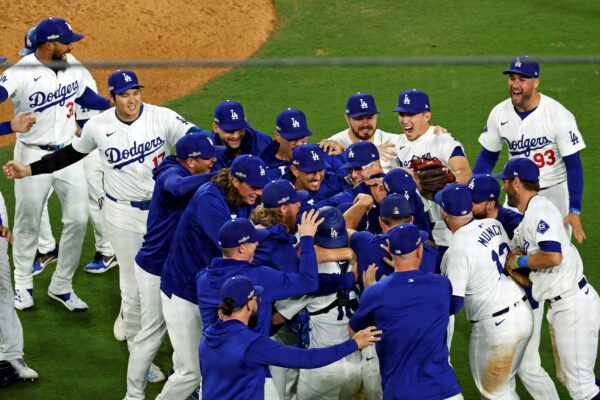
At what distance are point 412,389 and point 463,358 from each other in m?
1.86

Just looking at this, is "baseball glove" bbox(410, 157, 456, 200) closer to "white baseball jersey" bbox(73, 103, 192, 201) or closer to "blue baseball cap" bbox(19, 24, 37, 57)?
"white baseball jersey" bbox(73, 103, 192, 201)

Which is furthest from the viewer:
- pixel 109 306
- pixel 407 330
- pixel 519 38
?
pixel 519 38

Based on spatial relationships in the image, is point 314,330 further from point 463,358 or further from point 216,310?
point 463,358

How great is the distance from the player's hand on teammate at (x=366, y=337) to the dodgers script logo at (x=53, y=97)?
3.69 m

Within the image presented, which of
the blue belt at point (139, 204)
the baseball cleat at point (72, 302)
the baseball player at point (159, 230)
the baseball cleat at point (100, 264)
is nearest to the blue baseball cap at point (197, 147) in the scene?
the baseball player at point (159, 230)

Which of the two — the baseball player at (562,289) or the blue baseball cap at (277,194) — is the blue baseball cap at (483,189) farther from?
the blue baseball cap at (277,194)

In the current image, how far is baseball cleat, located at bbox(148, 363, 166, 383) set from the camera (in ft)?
18.0

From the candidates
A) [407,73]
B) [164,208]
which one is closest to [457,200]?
[164,208]

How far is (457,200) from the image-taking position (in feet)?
14.5

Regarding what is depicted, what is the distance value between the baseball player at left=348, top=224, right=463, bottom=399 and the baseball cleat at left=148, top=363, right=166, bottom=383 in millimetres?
2078

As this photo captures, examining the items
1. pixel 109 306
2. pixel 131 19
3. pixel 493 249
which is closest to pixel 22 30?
pixel 131 19

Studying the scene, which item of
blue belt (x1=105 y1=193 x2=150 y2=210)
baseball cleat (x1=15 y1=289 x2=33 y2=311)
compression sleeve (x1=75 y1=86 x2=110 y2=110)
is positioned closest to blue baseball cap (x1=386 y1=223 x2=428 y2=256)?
blue belt (x1=105 y1=193 x2=150 y2=210)

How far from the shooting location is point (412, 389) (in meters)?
3.90

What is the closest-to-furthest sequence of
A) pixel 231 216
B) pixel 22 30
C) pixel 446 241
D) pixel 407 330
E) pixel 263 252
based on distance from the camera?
pixel 407 330 → pixel 263 252 → pixel 231 216 → pixel 446 241 → pixel 22 30
